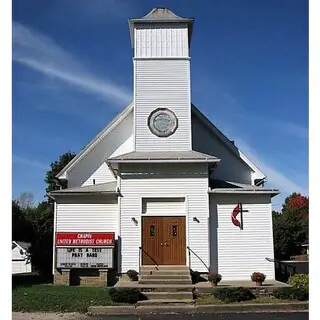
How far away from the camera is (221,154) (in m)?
21.4

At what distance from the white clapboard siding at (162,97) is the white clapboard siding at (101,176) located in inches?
101

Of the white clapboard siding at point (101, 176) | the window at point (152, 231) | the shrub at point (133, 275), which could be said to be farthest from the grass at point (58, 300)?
the white clapboard siding at point (101, 176)

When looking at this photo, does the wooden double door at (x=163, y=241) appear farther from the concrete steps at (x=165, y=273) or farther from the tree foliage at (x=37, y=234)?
the tree foliage at (x=37, y=234)

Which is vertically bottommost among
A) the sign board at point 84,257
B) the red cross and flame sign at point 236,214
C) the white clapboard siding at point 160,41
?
the sign board at point 84,257

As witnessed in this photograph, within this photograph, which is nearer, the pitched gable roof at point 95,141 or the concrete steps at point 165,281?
the concrete steps at point 165,281

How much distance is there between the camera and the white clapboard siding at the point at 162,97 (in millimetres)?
19328

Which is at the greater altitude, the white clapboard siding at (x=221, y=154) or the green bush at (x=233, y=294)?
the white clapboard siding at (x=221, y=154)

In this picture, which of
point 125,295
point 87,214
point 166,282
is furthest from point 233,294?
point 87,214

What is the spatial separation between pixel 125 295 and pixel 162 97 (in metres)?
9.34

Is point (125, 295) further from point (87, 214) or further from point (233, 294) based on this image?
point (87, 214)

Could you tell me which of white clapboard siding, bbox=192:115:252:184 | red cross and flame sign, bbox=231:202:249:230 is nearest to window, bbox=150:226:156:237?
red cross and flame sign, bbox=231:202:249:230
